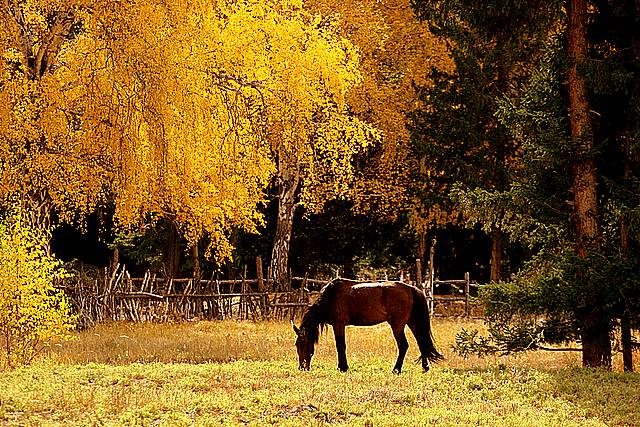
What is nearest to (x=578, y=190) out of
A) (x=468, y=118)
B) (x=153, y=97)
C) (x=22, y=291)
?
(x=153, y=97)

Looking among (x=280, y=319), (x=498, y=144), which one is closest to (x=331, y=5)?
(x=498, y=144)

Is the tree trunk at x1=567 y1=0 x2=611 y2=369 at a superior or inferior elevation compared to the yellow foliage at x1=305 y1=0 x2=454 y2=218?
inferior

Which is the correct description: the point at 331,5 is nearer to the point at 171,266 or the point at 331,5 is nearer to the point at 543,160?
the point at 171,266

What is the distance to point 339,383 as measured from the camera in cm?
1261

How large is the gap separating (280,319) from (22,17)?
1195 cm

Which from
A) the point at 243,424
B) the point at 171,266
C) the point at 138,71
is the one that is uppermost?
the point at 138,71

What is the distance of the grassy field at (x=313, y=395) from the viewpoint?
401 inches

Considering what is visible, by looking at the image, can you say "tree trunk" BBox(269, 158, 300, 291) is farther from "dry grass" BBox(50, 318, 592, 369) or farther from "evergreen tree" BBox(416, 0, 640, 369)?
"evergreen tree" BBox(416, 0, 640, 369)

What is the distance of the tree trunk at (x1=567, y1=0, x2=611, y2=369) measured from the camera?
14.6 m

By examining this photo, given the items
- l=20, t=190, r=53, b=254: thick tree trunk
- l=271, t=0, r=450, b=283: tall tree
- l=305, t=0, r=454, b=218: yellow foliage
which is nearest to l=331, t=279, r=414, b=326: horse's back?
l=20, t=190, r=53, b=254: thick tree trunk

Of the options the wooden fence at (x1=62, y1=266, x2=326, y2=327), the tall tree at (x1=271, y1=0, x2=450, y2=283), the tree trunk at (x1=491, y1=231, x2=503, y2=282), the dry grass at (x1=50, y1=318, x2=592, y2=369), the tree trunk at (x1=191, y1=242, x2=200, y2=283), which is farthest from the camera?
the tall tree at (x1=271, y1=0, x2=450, y2=283)

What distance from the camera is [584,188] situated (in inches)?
583

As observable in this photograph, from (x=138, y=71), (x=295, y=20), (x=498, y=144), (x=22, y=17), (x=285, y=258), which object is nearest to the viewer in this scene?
(x=138, y=71)

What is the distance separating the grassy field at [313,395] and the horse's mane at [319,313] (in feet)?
1.86
